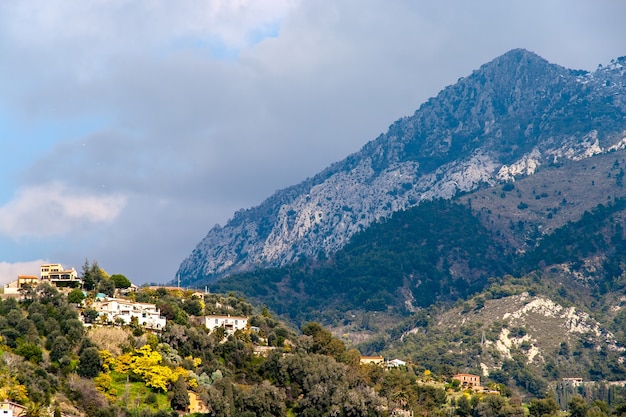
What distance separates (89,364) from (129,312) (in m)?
24.7

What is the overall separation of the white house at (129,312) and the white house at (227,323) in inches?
384

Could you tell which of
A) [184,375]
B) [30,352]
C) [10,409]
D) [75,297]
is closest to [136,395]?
[184,375]

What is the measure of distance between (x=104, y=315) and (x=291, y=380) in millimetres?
28717

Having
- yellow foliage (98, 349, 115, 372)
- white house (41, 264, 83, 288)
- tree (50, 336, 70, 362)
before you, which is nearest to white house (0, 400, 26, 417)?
tree (50, 336, 70, 362)

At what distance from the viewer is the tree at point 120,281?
190 metres

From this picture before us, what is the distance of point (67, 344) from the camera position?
146m

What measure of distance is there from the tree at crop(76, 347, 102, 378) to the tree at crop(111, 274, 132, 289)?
4504 cm

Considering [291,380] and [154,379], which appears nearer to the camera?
[154,379]

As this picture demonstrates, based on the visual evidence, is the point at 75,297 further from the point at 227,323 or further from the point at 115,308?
the point at 227,323

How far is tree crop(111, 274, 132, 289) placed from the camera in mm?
190325

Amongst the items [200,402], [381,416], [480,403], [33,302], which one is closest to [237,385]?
[200,402]

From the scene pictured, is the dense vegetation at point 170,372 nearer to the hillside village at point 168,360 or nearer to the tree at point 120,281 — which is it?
the hillside village at point 168,360

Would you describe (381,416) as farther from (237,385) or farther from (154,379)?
(154,379)

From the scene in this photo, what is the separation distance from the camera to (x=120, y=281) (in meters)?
191
